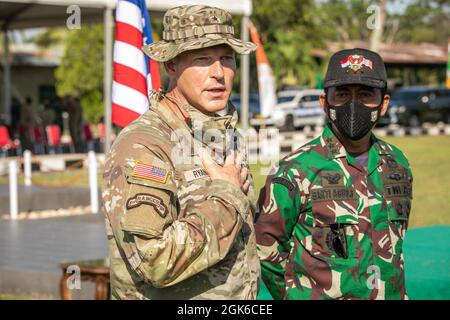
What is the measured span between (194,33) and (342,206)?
1.06 m

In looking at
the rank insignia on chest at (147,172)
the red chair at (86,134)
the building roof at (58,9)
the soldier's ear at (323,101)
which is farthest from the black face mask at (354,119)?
the red chair at (86,134)

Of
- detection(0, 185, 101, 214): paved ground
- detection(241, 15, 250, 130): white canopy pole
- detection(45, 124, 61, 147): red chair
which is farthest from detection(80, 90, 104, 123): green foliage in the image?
detection(0, 185, 101, 214): paved ground

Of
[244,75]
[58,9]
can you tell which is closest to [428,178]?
[244,75]

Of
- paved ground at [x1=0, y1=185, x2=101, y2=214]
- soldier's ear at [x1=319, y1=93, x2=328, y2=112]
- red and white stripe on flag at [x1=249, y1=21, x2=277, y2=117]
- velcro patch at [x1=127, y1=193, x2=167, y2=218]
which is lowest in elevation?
paved ground at [x1=0, y1=185, x2=101, y2=214]

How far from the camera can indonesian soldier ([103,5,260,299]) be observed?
9.20 ft

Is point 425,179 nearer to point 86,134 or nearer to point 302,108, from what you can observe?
point 86,134

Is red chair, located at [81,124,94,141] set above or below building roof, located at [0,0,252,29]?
below

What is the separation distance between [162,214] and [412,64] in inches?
2158

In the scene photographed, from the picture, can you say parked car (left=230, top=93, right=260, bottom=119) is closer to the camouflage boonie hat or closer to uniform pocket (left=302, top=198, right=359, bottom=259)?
uniform pocket (left=302, top=198, right=359, bottom=259)

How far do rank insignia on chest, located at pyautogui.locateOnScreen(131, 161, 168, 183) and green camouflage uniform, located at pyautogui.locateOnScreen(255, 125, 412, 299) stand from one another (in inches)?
41.4

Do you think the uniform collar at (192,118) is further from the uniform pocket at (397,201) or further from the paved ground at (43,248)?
the paved ground at (43,248)

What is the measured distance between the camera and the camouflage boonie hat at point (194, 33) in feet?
9.92

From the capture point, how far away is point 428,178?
1839 cm
